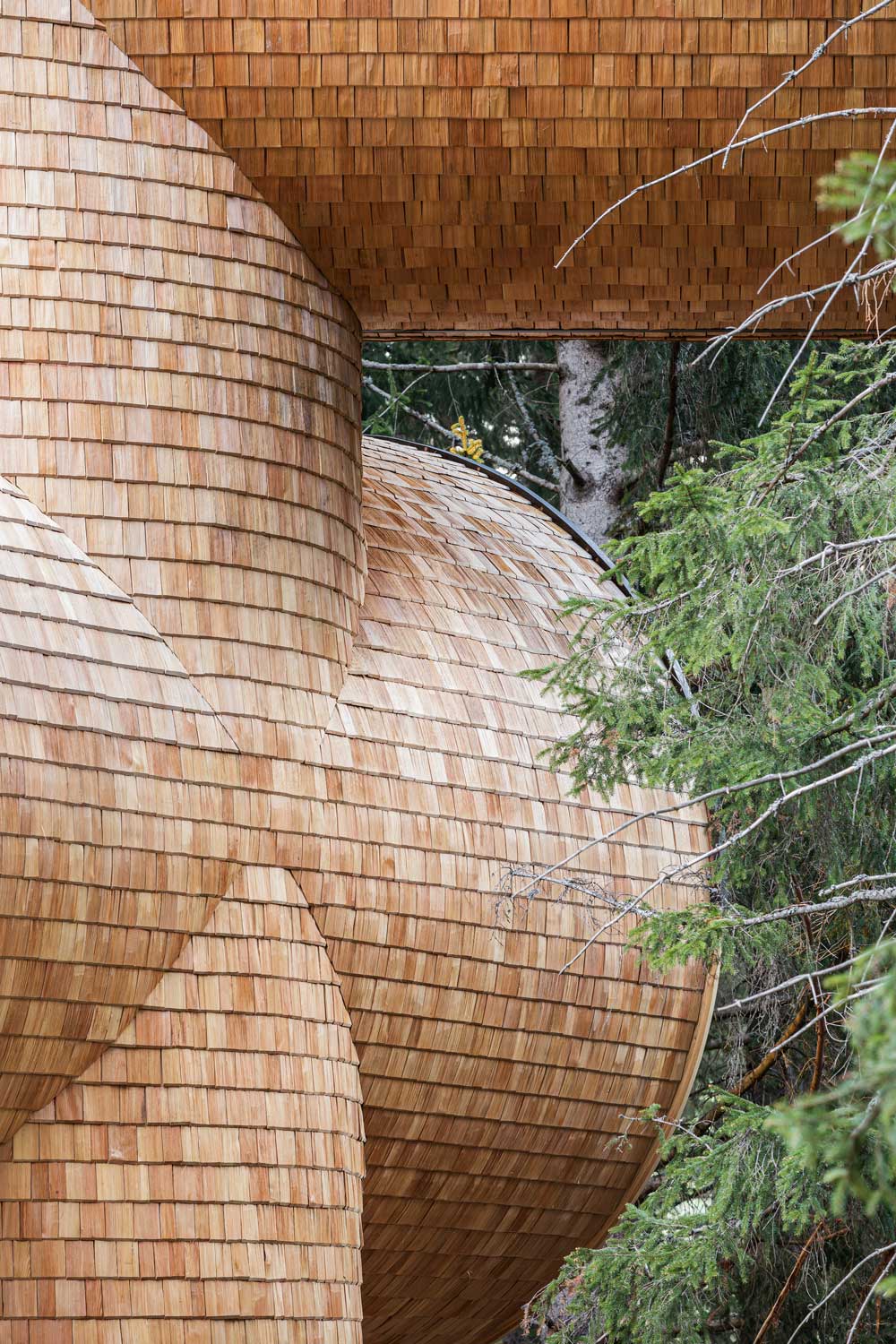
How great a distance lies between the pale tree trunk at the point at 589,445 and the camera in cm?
726

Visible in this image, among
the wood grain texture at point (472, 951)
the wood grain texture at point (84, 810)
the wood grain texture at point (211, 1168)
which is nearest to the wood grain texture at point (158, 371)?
the wood grain texture at point (84, 810)

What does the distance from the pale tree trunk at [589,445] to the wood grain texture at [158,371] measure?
344 centimetres

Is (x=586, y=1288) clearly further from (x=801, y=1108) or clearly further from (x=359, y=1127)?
(x=801, y=1108)

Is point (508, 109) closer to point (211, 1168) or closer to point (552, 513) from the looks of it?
point (552, 513)

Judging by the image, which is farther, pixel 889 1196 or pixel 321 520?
pixel 321 520

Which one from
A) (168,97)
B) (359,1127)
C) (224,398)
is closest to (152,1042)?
(359,1127)

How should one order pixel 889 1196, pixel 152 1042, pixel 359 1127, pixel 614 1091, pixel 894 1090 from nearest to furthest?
pixel 894 1090, pixel 889 1196, pixel 152 1042, pixel 359 1127, pixel 614 1091

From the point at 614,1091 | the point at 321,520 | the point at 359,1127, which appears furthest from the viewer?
the point at 614,1091

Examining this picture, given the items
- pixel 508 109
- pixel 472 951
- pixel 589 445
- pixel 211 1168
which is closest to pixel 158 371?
pixel 508 109

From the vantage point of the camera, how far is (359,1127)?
371 centimetres

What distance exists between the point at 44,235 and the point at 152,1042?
1648 mm

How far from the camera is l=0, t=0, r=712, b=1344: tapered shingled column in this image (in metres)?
3.33

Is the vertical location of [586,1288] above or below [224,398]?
below

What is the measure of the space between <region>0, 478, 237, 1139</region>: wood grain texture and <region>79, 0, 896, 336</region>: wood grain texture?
992 mm
